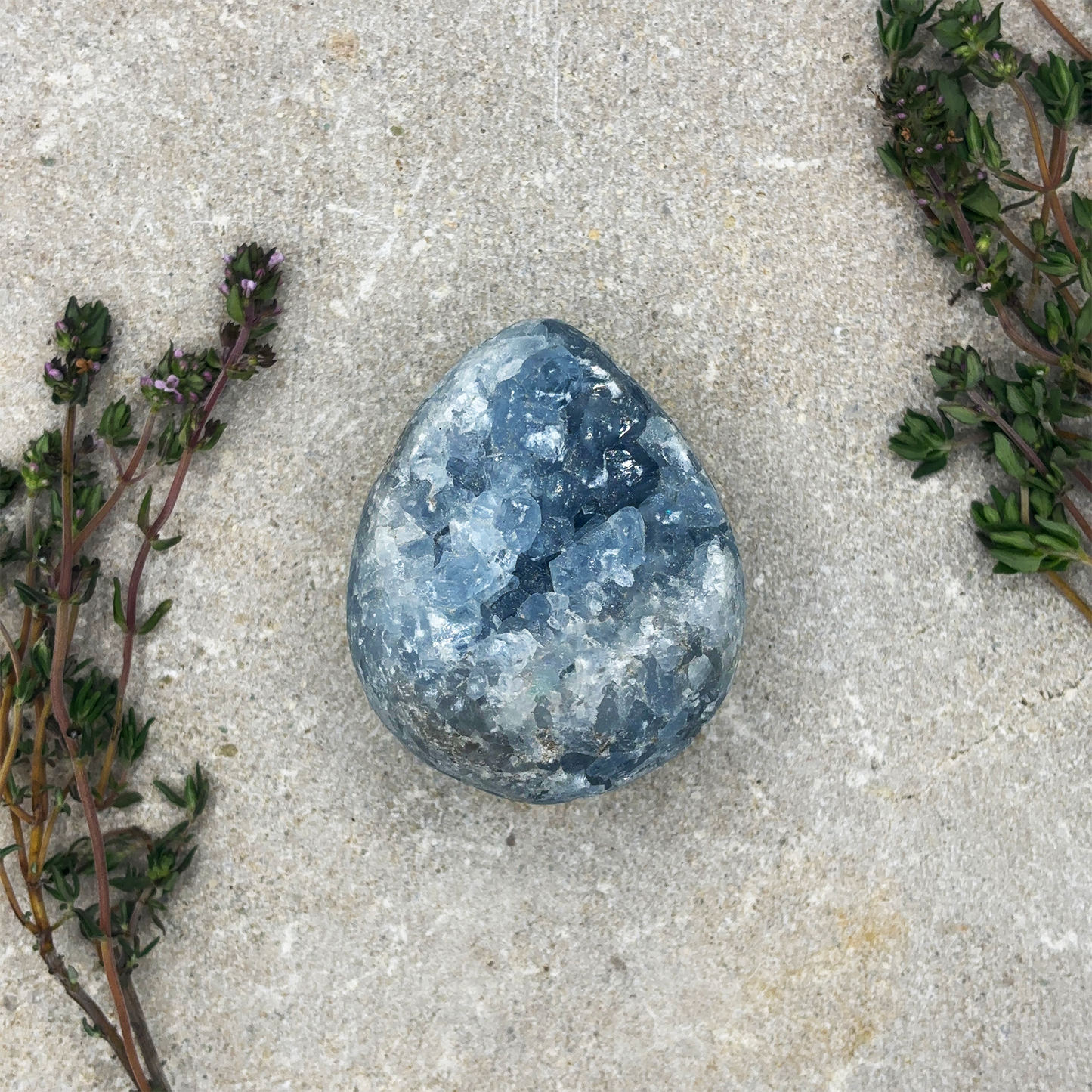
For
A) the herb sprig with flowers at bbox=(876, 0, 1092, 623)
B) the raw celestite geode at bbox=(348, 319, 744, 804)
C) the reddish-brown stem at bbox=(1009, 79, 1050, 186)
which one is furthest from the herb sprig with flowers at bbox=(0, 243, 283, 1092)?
the reddish-brown stem at bbox=(1009, 79, 1050, 186)

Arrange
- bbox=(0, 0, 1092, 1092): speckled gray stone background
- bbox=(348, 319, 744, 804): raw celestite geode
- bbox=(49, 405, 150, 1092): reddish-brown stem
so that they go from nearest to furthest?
1. bbox=(348, 319, 744, 804): raw celestite geode
2. bbox=(49, 405, 150, 1092): reddish-brown stem
3. bbox=(0, 0, 1092, 1092): speckled gray stone background

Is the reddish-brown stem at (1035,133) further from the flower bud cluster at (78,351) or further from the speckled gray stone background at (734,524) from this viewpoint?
the flower bud cluster at (78,351)

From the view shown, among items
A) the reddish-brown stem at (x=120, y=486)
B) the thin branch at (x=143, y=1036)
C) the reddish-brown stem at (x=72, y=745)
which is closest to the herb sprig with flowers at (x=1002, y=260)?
the reddish-brown stem at (x=120, y=486)

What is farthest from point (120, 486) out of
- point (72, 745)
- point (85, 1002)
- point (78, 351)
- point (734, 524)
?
point (734, 524)

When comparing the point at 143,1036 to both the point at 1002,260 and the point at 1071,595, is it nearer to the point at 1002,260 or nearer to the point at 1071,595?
the point at 1071,595

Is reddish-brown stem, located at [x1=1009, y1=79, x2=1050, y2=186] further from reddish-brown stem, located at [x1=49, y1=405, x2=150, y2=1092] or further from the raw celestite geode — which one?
reddish-brown stem, located at [x1=49, y1=405, x2=150, y2=1092]

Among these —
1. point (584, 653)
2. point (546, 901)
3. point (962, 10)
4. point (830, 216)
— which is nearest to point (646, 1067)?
point (546, 901)

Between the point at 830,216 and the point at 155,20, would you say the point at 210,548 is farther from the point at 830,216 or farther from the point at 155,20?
the point at 830,216
